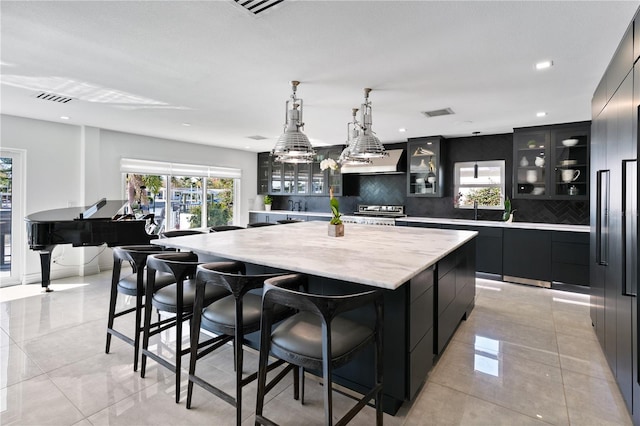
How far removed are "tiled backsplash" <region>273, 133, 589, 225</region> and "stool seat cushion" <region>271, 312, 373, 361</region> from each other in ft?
15.9

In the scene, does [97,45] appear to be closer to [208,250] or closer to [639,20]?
[208,250]

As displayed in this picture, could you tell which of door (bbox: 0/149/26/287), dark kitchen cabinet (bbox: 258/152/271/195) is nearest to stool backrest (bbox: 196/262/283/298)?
door (bbox: 0/149/26/287)

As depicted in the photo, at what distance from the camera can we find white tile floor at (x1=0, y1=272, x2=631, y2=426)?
1952 mm

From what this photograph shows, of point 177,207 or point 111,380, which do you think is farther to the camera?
point 177,207

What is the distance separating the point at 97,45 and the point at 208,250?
67.4 inches

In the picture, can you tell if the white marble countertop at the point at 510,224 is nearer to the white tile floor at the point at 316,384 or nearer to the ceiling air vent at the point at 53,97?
the white tile floor at the point at 316,384

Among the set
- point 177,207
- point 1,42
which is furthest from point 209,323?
point 177,207

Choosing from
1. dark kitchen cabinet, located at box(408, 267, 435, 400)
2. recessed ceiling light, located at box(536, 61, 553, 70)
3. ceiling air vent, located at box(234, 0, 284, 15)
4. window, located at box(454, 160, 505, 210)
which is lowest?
dark kitchen cabinet, located at box(408, 267, 435, 400)

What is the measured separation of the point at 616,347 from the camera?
223 centimetres

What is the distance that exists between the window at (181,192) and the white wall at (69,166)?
0.26 meters

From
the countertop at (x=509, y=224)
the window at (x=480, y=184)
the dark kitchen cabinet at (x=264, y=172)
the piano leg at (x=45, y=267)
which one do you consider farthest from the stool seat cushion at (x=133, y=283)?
the dark kitchen cabinet at (x=264, y=172)

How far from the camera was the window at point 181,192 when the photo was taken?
6008mm

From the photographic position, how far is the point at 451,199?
6.02 metres

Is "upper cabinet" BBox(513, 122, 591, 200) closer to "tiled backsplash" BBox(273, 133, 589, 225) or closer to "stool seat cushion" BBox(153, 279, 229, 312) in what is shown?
"tiled backsplash" BBox(273, 133, 589, 225)
